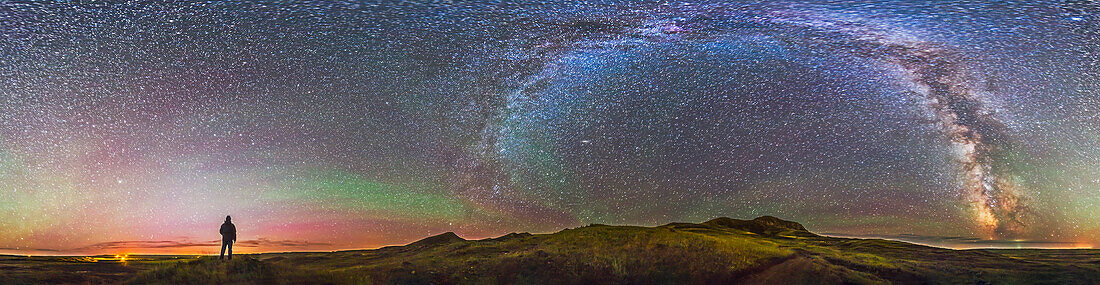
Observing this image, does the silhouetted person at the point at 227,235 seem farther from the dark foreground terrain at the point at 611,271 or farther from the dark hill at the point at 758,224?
the dark hill at the point at 758,224

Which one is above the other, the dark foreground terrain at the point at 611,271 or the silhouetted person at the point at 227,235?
the silhouetted person at the point at 227,235

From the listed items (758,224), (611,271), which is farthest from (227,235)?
(758,224)

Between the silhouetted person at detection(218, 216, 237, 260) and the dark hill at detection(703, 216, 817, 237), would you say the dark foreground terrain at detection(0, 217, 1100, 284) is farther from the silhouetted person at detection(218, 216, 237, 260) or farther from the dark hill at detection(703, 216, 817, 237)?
the dark hill at detection(703, 216, 817, 237)

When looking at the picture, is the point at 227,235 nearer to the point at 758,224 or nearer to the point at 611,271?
the point at 611,271

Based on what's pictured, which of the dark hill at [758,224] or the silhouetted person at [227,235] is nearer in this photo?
the silhouetted person at [227,235]

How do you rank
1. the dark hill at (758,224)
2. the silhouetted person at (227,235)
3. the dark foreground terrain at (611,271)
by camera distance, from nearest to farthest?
1. the dark foreground terrain at (611,271)
2. the silhouetted person at (227,235)
3. the dark hill at (758,224)

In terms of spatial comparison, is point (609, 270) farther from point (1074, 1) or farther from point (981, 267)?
point (981, 267)

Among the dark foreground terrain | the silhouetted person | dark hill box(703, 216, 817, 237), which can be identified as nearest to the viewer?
the dark foreground terrain

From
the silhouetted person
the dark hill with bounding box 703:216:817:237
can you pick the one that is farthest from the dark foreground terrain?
the dark hill with bounding box 703:216:817:237

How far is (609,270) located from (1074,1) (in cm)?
1791

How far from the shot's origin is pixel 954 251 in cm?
5616

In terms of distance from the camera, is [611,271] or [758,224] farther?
[758,224]

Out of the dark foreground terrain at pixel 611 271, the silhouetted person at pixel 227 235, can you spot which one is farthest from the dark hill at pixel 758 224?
the silhouetted person at pixel 227 235

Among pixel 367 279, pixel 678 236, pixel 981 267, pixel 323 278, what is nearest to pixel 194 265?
pixel 323 278
